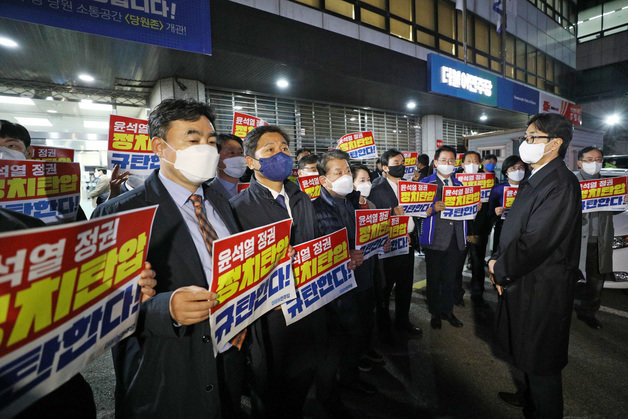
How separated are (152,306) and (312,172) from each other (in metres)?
3.42

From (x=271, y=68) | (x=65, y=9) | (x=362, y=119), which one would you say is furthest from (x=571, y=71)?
(x=65, y=9)

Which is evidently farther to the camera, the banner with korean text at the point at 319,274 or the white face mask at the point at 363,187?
the white face mask at the point at 363,187

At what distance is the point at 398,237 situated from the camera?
3.35 meters

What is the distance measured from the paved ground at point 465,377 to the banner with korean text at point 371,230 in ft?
4.01

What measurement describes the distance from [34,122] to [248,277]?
16942 mm

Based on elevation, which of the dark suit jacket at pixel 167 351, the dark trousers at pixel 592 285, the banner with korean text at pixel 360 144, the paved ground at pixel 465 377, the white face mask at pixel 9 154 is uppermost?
the banner with korean text at pixel 360 144

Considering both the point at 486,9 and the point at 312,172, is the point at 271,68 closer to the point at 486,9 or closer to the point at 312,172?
the point at 312,172

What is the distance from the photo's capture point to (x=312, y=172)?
175 inches

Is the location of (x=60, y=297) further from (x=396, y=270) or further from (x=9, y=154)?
(x=396, y=270)

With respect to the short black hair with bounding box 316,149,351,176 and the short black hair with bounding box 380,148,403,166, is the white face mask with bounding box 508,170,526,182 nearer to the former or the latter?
the short black hair with bounding box 380,148,403,166

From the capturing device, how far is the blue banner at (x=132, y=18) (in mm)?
4227

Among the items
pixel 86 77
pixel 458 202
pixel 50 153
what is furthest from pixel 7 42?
pixel 458 202

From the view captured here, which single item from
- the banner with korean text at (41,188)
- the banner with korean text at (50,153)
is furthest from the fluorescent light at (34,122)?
the banner with korean text at (41,188)

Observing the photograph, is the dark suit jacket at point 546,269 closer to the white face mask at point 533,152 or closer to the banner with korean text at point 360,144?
the white face mask at point 533,152
